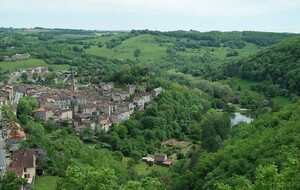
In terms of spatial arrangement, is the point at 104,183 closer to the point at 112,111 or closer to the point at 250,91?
the point at 112,111

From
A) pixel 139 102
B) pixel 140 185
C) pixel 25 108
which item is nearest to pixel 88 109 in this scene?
pixel 139 102

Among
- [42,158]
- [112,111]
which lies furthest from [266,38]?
[42,158]

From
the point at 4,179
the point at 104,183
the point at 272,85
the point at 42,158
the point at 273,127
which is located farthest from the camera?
the point at 272,85

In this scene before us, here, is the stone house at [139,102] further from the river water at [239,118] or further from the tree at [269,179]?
the tree at [269,179]

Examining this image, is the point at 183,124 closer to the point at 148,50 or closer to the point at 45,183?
the point at 45,183

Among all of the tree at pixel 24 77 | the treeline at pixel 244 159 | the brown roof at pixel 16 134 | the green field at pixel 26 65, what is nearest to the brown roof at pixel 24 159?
A: the brown roof at pixel 16 134

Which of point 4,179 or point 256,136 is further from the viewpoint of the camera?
point 256,136

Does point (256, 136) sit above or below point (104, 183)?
below

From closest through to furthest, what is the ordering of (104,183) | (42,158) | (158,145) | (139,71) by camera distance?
(104,183)
(42,158)
(158,145)
(139,71)
